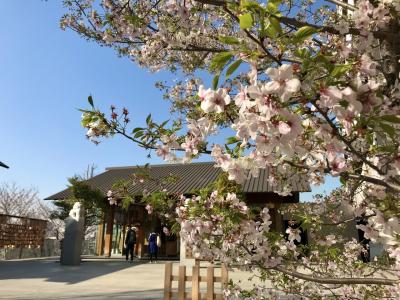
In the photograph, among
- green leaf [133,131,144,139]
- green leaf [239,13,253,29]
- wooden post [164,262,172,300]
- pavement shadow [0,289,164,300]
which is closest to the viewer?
green leaf [239,13,253,29]

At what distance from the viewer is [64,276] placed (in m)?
10.4

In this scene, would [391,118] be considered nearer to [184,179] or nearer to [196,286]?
[196,286]

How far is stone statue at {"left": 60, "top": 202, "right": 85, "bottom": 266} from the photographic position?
13.9 metres

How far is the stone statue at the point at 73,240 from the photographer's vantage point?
13.9 m

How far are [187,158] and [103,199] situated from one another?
17.1m

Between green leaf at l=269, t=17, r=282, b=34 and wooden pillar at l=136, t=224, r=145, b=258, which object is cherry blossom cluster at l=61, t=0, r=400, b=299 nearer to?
green leaf at l=269, t=17, r=282, b=34

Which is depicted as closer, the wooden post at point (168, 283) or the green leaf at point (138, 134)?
the green leaf at point (138, 134)

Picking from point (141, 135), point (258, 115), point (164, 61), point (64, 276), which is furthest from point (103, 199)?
point (258, 115)

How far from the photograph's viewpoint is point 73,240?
1408cm

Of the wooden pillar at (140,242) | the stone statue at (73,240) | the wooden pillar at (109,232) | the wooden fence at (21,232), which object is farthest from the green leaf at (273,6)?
the wooden pillar at (109,232)

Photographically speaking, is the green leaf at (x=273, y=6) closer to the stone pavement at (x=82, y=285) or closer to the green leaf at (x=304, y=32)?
the green leaf at (x=304, y=32)

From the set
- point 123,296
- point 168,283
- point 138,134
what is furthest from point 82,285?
point 138,134

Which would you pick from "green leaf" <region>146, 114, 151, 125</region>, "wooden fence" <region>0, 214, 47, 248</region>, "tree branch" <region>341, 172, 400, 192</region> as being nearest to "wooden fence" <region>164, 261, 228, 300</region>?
"green leaf" <region>146, 114, 151, 125</region>

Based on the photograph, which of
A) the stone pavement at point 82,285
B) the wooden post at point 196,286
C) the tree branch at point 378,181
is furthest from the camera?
the stone pavement at point 82,285
